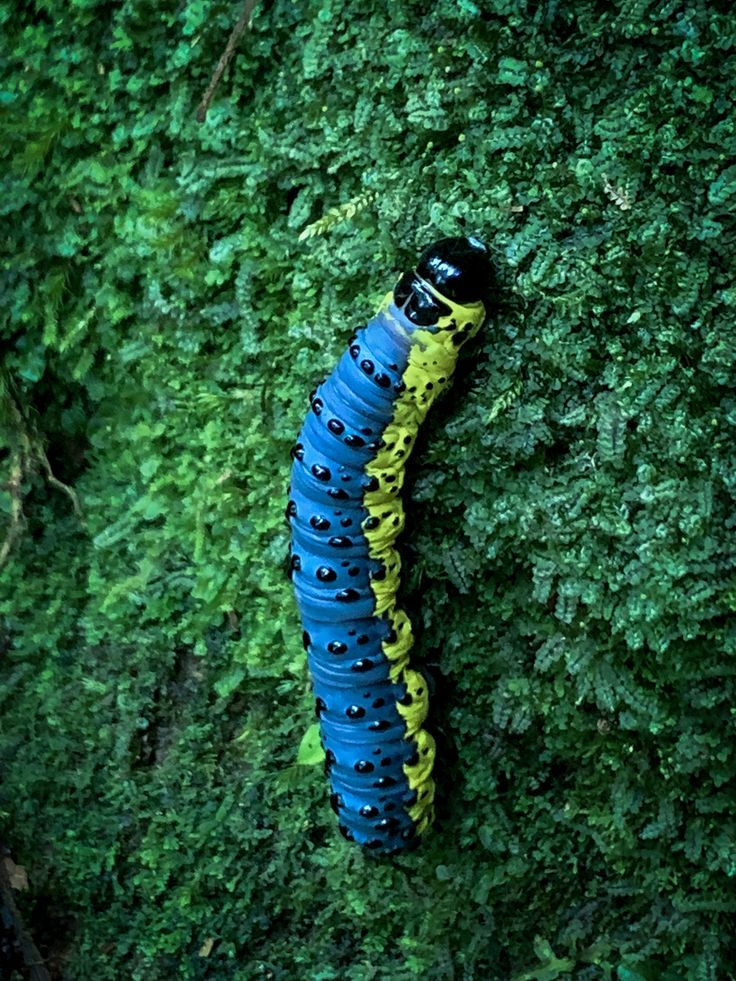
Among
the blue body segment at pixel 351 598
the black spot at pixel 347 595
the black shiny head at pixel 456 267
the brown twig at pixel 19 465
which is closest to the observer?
the black shiny head at pixel 456 267

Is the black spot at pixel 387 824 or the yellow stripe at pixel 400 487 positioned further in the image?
the black spot at pixel 387 824

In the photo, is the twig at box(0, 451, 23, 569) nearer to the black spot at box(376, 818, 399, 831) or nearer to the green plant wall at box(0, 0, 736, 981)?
the green plant wall at box(0, 0, 736, 981)

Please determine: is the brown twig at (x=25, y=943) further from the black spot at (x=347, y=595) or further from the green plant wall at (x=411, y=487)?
the black spot at (x=347, y=595)

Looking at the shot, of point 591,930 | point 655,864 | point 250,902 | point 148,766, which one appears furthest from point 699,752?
point 148,766

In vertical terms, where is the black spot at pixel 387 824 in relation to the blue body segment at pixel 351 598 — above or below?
below

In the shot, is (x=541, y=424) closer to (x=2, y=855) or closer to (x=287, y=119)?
(x=287, y=119)

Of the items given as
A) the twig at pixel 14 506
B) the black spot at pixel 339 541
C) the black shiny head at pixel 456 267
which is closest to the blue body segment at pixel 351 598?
the black spot at pixel 339 541

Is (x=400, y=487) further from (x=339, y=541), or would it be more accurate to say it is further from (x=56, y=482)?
(x=56, y=482)

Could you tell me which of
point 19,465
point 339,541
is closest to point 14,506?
point 19,465
